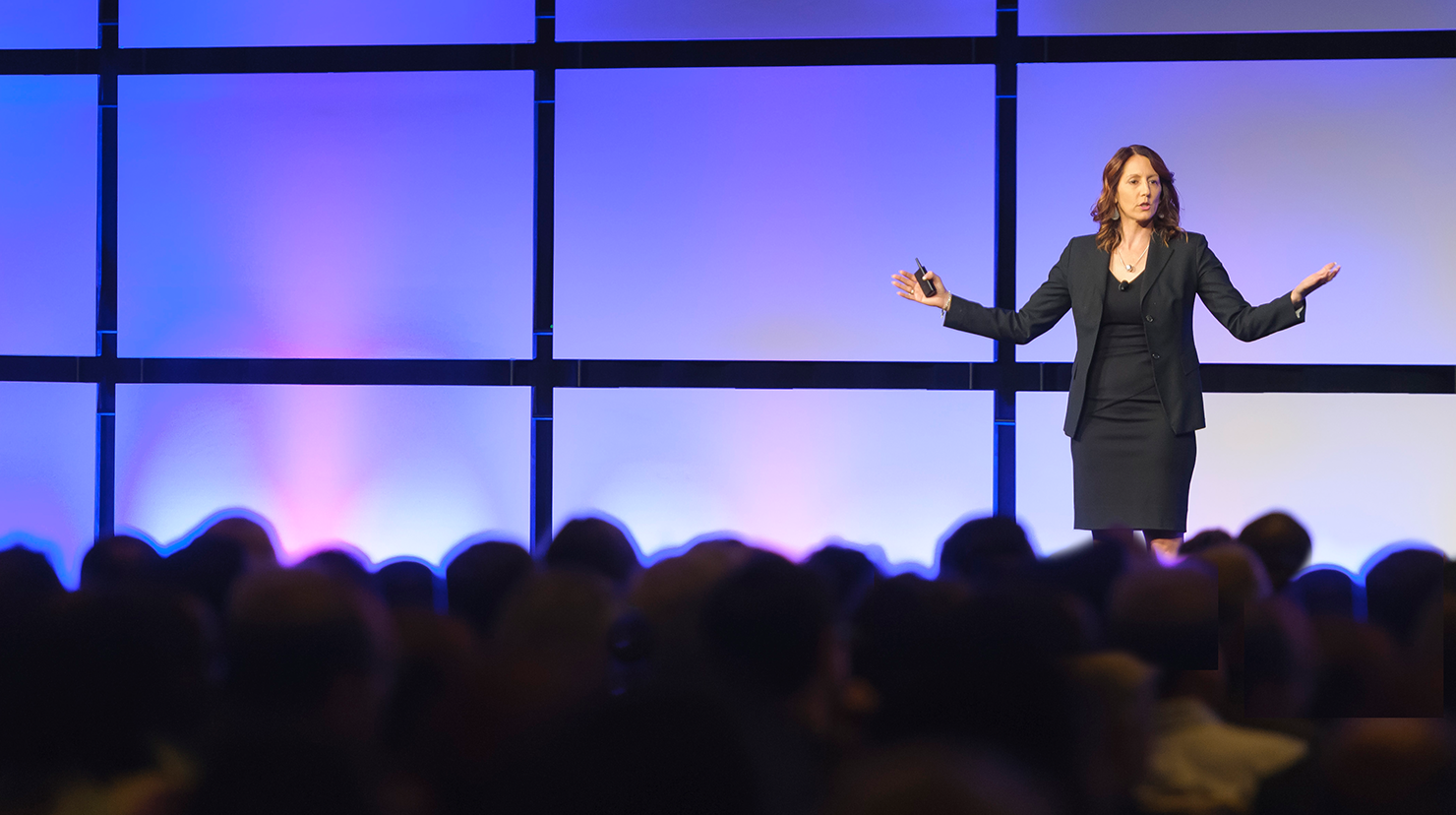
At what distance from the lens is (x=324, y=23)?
4.31 metres

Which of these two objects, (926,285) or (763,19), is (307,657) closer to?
(926,285)

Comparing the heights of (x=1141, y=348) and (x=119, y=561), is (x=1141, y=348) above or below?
above

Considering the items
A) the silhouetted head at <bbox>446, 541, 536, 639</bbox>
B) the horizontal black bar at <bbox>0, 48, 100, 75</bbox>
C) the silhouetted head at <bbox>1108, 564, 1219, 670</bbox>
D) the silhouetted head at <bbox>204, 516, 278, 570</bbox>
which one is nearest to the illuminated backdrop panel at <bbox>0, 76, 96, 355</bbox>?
the horizontal black bar at <bbox>0, 48, 100, 75</bbox>

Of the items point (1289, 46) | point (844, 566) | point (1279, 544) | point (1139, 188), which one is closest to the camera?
point (844, 566)

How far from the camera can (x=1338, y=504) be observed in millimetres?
4023

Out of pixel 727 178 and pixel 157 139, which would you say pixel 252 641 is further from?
pixel 157 139

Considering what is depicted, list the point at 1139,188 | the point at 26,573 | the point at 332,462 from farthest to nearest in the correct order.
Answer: the point at 332,462 → the point at 1139,188 → the point at 26,573

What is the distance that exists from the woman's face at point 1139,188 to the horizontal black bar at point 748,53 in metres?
1.11

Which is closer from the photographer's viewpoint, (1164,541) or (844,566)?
(844,566)

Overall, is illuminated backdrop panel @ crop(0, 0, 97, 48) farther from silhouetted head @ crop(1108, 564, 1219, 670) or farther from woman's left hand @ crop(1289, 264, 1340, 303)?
silhouetted head @ crop(1108, 564, 1219, 670)

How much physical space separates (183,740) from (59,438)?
3.83 metres

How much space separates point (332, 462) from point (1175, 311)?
9.91 feet

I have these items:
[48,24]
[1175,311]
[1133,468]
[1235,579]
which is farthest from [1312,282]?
[48,24]

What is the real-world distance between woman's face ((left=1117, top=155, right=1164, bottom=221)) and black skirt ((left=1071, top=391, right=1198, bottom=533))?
0.51 metres
